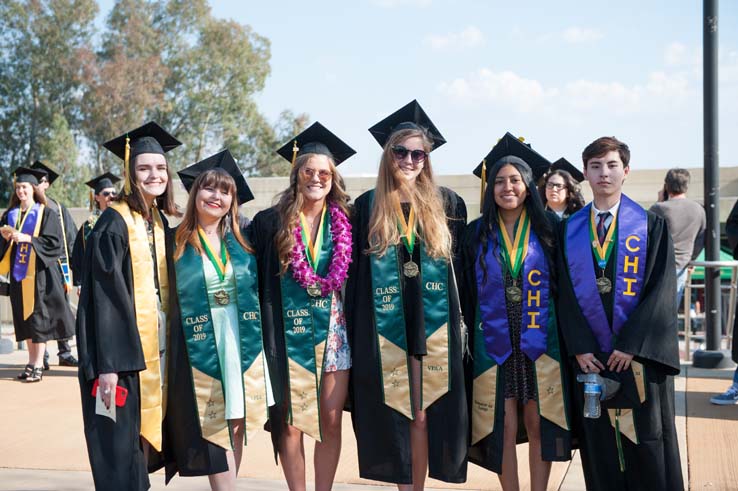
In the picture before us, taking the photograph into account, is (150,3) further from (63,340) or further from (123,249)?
(123,249)

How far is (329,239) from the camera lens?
3947mm

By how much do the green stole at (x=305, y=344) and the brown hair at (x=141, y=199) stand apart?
2.16 ft

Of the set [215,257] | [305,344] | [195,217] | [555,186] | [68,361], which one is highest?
[555,186]

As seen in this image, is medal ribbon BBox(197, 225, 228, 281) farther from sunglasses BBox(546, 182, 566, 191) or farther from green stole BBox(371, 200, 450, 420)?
sunglasses BBox(546, 182, 566, 191)

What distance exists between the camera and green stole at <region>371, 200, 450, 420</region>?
12.7ft

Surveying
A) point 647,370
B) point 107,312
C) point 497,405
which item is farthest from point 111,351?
point 647,370

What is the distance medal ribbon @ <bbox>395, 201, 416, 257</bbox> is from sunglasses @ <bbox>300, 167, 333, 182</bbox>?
394mm

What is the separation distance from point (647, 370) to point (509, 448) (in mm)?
763

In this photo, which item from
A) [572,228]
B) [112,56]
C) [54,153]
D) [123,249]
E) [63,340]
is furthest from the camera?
[112,56]

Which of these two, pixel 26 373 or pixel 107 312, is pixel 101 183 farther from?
pixel 107 312

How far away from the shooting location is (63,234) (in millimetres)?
8172

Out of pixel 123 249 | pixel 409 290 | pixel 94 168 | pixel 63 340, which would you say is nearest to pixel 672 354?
pixel 409 290

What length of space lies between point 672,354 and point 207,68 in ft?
114

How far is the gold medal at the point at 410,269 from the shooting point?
3.89 meters
